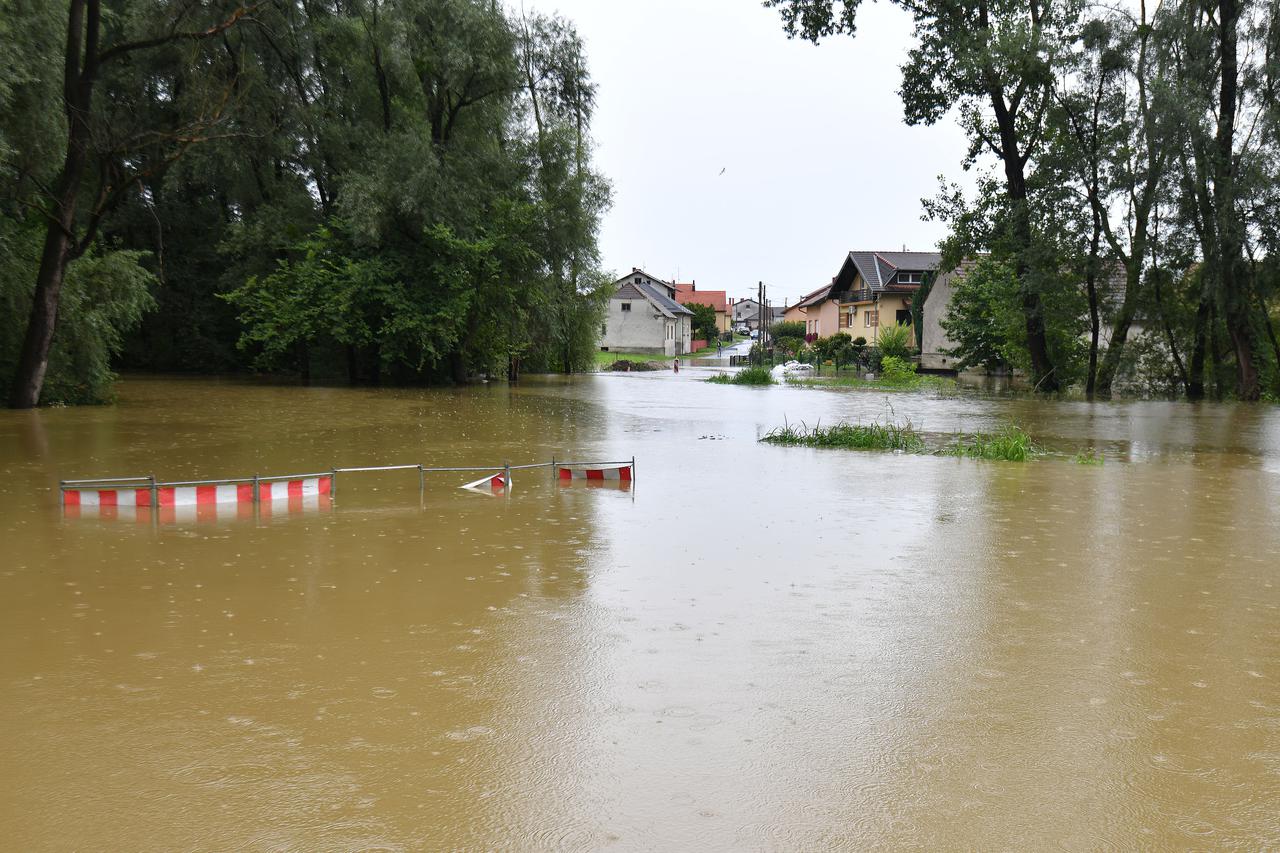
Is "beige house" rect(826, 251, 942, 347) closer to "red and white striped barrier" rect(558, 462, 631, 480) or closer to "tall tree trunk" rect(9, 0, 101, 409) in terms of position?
"tall tree trunk" rect(9, 0, 101, 409)

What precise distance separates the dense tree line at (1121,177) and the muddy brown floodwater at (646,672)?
18477 millimetres

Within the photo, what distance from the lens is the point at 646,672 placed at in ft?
15.0

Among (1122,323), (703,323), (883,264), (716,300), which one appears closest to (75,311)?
(1122,323)

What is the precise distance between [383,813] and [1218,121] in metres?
29.9

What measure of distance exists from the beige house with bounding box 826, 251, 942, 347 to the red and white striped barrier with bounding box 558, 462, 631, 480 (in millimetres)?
54886

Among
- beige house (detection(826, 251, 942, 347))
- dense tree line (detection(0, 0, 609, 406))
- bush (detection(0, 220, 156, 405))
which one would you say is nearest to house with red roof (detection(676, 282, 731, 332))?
beige house (detection(826, 251, 942, 347))

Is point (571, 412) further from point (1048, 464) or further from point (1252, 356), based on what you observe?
point (1252, 356)

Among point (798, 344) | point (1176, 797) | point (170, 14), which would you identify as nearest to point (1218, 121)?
point (170, 14)

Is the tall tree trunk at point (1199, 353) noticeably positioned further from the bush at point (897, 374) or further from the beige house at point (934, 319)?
the beige house at point (934, 319)

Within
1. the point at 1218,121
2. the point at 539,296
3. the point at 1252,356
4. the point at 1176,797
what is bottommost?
the point at 1176,797

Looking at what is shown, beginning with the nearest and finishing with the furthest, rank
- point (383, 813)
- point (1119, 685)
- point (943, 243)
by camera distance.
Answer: point (383, 813) → point (1119, 685) → point (943, 243)

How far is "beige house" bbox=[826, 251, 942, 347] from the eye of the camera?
66781 millimetres

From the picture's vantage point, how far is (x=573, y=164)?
1316 inches

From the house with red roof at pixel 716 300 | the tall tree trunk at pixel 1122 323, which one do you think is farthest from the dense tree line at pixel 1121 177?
the house with red roof at pixel 716 300
